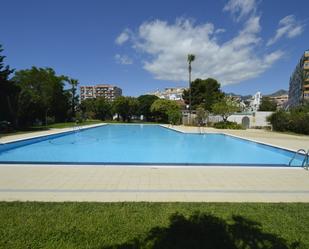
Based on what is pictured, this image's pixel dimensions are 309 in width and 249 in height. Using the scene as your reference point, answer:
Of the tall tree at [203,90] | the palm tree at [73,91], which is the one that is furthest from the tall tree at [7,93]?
the tall tree at [203,90]

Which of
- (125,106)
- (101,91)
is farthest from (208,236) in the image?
(101,91)

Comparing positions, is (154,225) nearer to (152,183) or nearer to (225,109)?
(152,183)

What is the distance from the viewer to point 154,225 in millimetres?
2932

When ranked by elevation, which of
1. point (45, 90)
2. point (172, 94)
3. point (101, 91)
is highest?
point (101, 91)

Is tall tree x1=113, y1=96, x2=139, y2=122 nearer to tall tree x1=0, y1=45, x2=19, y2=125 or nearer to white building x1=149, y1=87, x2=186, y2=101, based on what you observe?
tall tree x1=0, y1=45, x2=19, y2=125

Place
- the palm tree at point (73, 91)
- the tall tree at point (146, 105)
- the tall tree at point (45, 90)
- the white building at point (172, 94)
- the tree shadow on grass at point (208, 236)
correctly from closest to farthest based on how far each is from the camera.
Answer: the tree shadow on grass at point (208, 236) → the tall tree at point (45, 90) → the palm tree at point (73, 91) → the tall tree at point (146, 105) → the white building at point (172, 94)

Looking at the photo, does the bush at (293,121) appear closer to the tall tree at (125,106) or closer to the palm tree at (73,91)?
the tall tree at (125,106)

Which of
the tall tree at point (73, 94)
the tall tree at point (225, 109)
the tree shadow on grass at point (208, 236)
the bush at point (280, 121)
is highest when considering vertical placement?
the tall tree at point (73, 94)

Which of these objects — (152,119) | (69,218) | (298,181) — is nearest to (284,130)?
(298,181)

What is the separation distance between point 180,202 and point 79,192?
1785 millimetres

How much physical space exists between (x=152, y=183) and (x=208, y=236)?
2285mm

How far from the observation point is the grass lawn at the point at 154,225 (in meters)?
2.52

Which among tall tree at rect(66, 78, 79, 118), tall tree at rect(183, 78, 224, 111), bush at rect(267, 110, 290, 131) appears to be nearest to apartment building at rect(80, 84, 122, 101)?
tall tree at rect(66, 78, 79, 118)

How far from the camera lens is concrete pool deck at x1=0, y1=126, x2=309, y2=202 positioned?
13.4 feet
